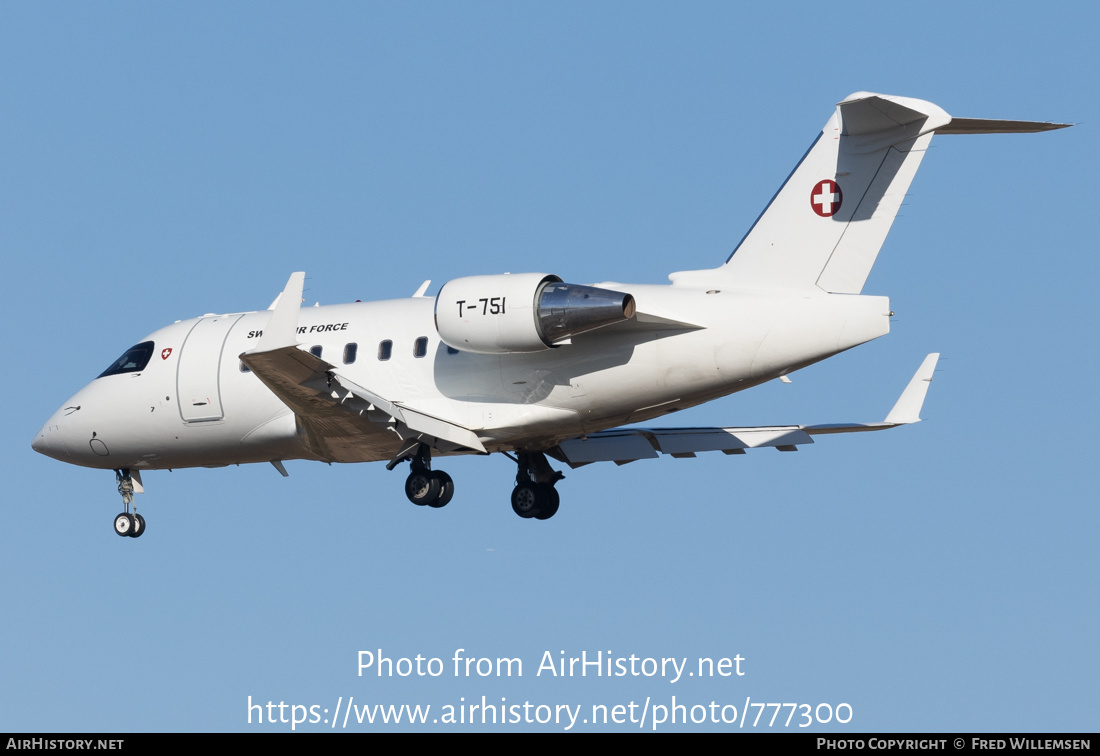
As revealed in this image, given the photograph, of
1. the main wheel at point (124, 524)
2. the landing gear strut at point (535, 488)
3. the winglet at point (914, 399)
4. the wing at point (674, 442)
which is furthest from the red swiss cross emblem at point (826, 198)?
the main wheel at point (124, 524)

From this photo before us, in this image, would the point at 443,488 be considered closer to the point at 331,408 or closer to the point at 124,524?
the point at 331,408

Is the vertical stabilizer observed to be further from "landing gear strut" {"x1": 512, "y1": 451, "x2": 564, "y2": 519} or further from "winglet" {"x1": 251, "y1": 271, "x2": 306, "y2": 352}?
"winglet" {"x1": 251, "y1": 271, "x2": 306, "y2": 352}

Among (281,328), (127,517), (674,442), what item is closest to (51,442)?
(127,517)

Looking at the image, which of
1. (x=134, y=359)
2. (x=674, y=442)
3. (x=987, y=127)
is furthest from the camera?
(x=134, y=359)

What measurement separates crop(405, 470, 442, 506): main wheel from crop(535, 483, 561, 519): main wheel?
2.64 metres

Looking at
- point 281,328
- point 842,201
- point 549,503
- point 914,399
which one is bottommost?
point 549,503

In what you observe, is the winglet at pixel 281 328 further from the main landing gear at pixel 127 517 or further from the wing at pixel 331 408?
the main landing gear at pixel 127 517

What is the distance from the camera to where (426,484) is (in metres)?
23.9

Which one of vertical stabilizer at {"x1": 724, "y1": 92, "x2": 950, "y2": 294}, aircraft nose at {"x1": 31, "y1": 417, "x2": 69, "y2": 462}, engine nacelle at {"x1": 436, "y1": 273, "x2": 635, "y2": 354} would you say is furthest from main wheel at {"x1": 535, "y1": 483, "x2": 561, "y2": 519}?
aircraft nose at {"x1": 31, "y1": 417, "x2": 69, "y2": 462}

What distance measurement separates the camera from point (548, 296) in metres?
22.0

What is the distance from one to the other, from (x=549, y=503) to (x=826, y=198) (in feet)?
23.8

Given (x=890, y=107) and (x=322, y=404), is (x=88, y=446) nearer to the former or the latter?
(x=322, y=404)
